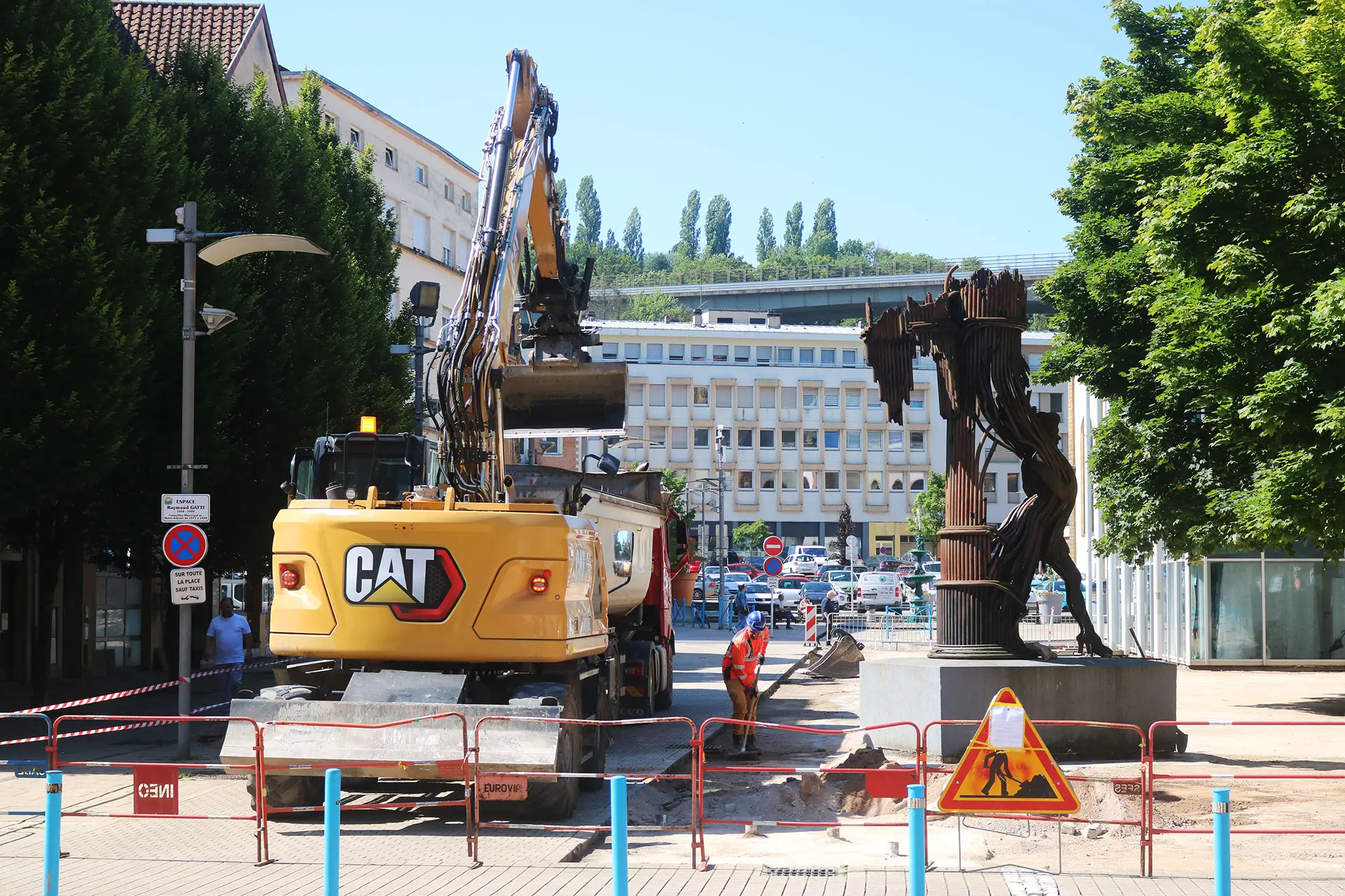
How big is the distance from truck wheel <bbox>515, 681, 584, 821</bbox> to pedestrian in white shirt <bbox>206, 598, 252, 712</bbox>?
975 cm

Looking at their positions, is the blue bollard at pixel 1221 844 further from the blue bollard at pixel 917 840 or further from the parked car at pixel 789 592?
the parked car at pixel 789 592

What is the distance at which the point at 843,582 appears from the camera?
7212cm

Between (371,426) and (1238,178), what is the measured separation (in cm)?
1019

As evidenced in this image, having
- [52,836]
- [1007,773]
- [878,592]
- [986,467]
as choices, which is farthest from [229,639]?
[878,592]

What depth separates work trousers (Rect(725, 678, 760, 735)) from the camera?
1925 centimetres

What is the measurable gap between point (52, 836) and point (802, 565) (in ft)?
277

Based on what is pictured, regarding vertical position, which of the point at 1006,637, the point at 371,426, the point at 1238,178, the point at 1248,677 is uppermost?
the point at 1238,178

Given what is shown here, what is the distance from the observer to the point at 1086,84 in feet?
99.2

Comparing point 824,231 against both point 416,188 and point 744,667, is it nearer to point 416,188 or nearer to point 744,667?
point 416,188

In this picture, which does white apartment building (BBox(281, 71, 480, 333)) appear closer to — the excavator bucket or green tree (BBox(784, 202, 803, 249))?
the excavator bucket

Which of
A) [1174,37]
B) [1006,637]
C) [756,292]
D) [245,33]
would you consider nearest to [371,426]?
[1006,637]

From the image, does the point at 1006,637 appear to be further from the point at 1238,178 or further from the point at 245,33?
the point at 245,33

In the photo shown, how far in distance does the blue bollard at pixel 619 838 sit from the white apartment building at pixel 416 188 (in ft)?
149

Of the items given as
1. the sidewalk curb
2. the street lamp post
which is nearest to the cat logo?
the sidewalk curb
